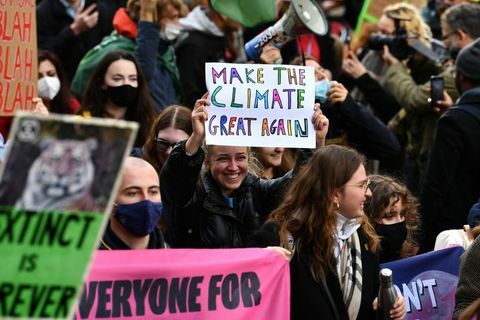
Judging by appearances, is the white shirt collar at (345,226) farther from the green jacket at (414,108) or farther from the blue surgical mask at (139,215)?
the green jacket at (414,108)

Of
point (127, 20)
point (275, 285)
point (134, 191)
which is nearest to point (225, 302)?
point (275, 285)

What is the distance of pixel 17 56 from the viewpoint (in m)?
6.34

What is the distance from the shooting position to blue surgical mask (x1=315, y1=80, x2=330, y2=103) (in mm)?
7473

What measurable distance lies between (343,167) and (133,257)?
1102mm

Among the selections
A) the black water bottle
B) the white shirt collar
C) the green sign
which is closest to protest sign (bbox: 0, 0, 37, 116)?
the white shirt collar

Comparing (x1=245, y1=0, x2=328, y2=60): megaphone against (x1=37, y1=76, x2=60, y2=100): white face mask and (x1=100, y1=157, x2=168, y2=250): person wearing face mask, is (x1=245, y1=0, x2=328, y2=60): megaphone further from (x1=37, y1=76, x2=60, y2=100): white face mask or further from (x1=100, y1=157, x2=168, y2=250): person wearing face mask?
(x1=100, y1=157, x2=168, y2=250): person wearing face mask

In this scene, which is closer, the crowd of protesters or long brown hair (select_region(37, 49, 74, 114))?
the crowd of protesters

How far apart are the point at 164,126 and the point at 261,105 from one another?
26.8 inches

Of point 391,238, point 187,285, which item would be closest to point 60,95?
point 391,238

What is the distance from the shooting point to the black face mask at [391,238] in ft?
21.2

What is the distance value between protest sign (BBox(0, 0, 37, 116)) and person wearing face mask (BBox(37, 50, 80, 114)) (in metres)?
1.65

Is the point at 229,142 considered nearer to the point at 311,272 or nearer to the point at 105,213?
the point at 311,272

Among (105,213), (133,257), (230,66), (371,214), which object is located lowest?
(371,214)

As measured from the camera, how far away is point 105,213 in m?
3.35
